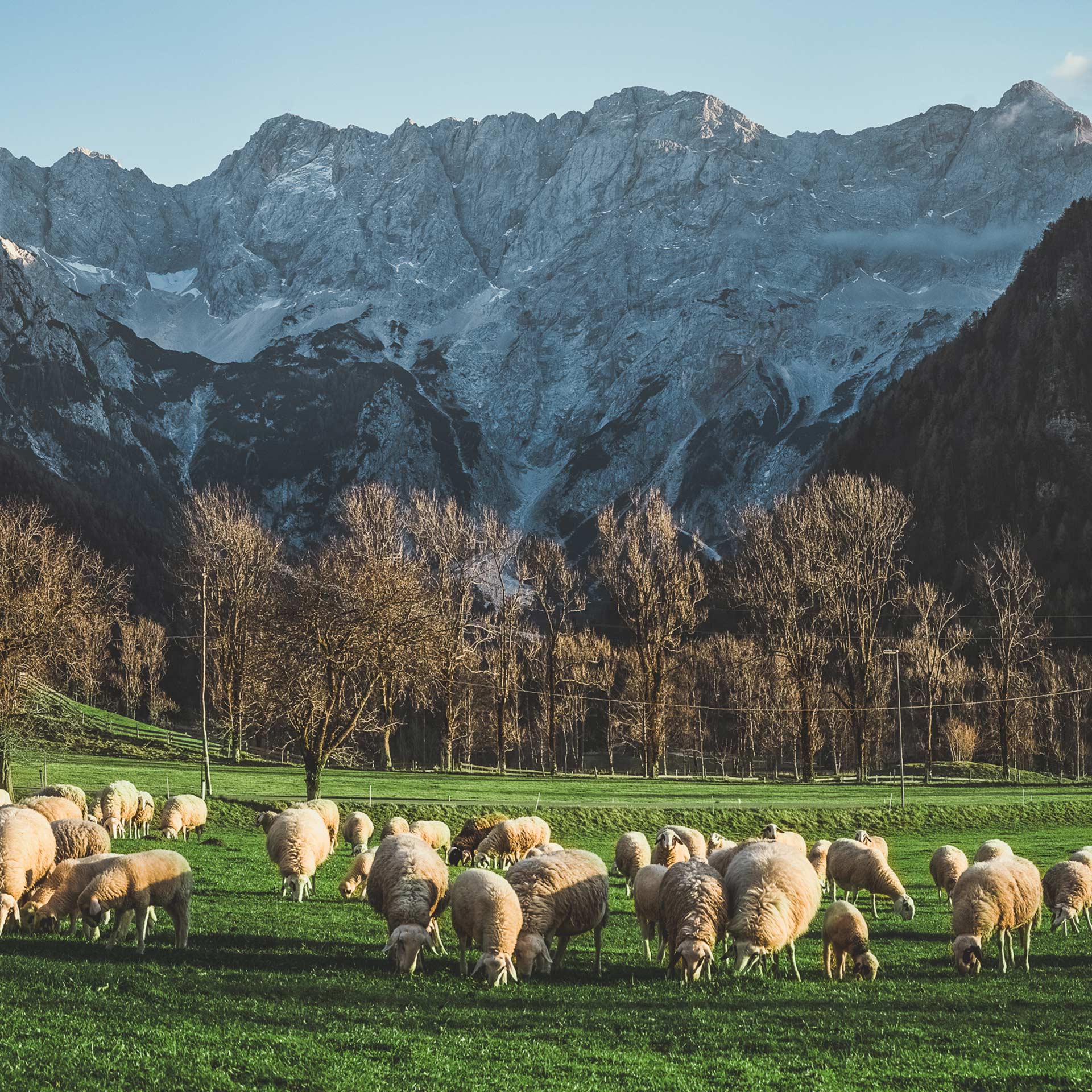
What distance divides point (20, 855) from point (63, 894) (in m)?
1.40

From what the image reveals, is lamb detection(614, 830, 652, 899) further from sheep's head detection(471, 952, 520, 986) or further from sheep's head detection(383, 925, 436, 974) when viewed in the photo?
sheep's head detection(471, 952, 520, 986)

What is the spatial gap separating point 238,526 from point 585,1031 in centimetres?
8239

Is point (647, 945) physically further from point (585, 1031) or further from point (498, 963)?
point (585, 1031)

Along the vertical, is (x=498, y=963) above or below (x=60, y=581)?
below

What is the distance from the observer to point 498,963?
62.0 feet

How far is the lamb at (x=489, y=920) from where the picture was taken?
19016 millimetres

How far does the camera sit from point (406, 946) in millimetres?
19734

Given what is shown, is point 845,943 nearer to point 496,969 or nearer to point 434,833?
point 496,969

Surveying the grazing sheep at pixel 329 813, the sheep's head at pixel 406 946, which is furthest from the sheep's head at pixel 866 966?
the grazing sheep at pixel 329 813

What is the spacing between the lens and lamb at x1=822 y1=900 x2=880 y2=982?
805 inches

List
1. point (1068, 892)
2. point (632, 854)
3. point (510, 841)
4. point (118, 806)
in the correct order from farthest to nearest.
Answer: point (118, 806), point (510, 841), point (632, 854), point (1068, 892)

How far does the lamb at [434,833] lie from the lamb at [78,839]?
10.0 m

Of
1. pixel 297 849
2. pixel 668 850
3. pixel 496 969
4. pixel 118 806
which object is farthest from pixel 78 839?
pixel 118 806

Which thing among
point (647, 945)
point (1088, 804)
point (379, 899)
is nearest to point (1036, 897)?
point (647, 945)
